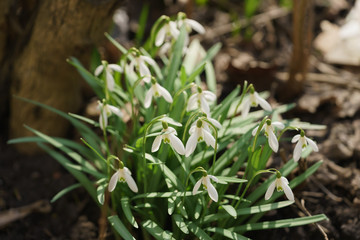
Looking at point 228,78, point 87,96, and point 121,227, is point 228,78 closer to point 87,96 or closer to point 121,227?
point 87,96

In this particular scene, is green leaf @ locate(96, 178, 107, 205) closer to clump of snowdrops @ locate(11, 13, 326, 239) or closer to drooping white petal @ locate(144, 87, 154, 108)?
clump of snowdrops @ locate(11, 13, 326, 239)

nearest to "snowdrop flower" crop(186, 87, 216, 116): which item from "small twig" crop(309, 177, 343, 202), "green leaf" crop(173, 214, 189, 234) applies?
"green leaf" crop(173, 214, 189, 234)

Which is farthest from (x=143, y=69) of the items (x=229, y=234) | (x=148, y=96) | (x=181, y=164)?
(x=229, y=234)

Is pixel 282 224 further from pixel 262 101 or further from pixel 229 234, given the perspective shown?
pixel 262 101

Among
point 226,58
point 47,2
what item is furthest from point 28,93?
point 226,58

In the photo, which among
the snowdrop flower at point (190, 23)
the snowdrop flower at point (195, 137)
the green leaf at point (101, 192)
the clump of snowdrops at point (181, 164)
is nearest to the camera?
the snowdrop flower at point (195, 137)

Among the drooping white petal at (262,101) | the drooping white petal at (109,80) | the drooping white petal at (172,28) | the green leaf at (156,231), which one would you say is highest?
the drooping white petal at (172,28)

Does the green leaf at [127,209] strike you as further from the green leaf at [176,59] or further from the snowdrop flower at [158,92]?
the green leaf at [176,59]

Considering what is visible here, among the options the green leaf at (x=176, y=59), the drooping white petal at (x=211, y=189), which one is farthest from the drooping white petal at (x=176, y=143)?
the green leaf at (x=176, y=59)
